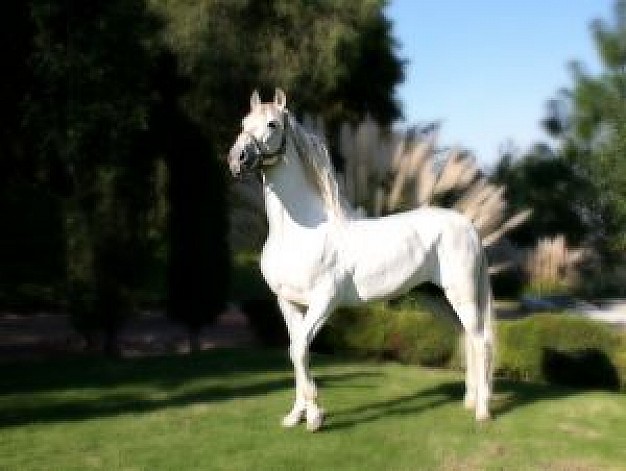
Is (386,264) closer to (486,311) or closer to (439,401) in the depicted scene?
(486,311)

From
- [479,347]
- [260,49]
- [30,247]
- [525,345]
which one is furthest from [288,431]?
[260,49]

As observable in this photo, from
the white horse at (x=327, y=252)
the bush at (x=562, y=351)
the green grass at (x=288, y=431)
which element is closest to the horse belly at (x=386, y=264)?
the white horse at (x=327, y=252)

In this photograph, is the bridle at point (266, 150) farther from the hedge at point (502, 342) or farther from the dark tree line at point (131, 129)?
the dark tree line at point (131, 129)

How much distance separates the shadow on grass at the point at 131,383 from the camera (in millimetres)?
6236

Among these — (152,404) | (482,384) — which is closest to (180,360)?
(152,404)

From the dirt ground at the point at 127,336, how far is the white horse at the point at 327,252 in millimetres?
5675

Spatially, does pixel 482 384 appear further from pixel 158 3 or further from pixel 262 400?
pixel 158 3

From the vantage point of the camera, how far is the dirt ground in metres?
11.0

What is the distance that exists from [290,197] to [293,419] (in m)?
1.42

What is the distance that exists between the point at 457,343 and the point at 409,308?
2.12 meters

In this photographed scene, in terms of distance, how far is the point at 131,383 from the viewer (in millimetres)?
7352

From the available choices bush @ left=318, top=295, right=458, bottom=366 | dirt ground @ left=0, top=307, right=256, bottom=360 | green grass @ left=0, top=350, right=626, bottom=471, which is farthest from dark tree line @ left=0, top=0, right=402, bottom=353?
green grass @ left=0, top=350, right=626, bottom=471

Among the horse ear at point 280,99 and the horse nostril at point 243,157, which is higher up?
the horse ear at point 280,99

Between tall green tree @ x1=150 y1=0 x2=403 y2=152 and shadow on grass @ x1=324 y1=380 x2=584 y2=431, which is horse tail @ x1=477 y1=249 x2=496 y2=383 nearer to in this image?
shadow on grass @ x1=324 y1=380 x2=584 y2=431
